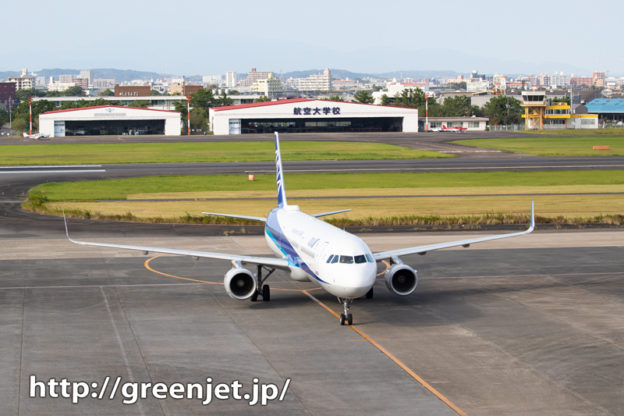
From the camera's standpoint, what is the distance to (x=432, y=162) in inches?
5049

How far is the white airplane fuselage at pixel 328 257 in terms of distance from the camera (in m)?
31.6

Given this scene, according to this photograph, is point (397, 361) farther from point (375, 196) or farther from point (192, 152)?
point (192, 152)

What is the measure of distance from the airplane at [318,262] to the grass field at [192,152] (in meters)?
97.2

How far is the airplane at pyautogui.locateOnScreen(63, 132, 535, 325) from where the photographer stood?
31781 millimetres

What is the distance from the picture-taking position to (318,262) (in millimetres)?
33156

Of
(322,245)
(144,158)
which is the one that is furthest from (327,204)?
(144,158)

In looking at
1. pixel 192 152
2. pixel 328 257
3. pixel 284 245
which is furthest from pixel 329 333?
pixel 192 152

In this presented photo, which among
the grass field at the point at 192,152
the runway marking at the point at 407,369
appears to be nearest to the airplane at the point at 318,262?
the runway marking at the point at 407,369

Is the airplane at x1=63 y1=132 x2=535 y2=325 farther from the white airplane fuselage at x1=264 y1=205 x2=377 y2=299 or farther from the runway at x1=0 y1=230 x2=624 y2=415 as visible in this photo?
the runway at x1=0 y1=230 x2=624 y2=415

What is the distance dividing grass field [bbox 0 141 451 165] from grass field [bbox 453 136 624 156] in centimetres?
2024

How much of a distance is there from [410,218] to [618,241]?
1659 centimetres

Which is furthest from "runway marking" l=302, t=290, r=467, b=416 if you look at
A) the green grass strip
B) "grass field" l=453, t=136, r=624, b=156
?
"grass field" l=453, t=136, r=624, b=156

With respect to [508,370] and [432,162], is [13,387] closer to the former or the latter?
[508,370]

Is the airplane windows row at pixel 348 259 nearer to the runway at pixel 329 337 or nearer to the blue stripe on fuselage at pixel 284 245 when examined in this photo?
the blue stripe on fuselage at pixel 284 245
